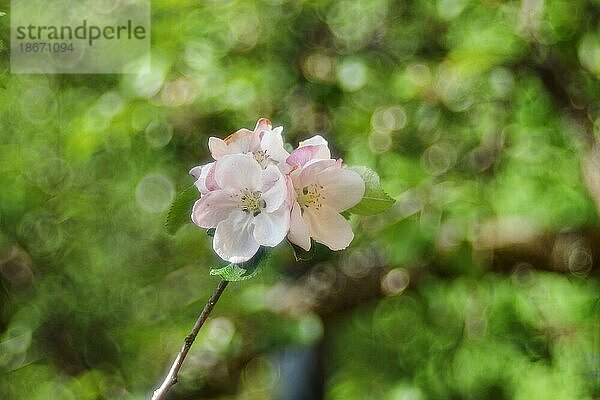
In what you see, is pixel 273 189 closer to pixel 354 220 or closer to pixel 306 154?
pixel 306 154

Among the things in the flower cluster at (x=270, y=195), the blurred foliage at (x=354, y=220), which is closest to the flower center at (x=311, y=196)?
the flower cluster at (x=270, y=195)

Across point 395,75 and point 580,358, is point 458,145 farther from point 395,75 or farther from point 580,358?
point 580,358

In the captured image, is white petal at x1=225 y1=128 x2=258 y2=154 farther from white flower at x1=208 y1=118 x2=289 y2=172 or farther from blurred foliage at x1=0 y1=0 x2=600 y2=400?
blurred foliage at x1=0 y1=0 x2=600 y2=400

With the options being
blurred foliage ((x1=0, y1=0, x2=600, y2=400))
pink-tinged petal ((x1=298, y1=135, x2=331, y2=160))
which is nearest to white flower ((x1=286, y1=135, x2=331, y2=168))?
pink-tinged petal ((x1=298, y1=135, x2=331, y2=160))

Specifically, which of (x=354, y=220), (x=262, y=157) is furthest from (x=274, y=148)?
(x=354, y=220)

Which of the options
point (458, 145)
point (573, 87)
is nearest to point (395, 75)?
point (458, 145)

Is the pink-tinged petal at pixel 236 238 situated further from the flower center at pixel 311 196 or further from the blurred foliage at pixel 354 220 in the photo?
the blurred foliage at pixel 354 220
